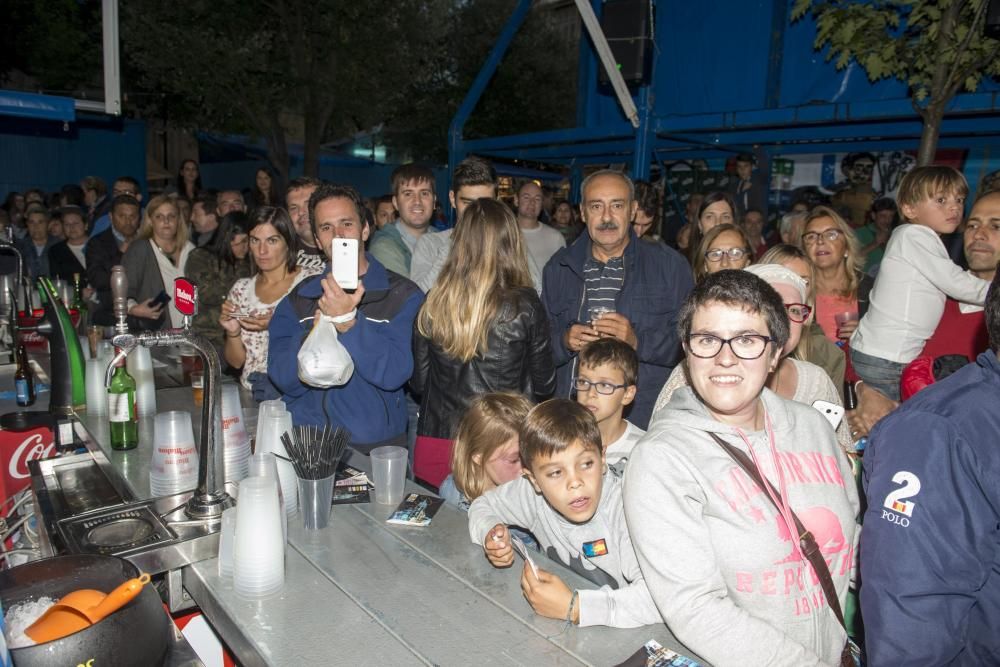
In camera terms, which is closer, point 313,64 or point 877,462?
point 877,462

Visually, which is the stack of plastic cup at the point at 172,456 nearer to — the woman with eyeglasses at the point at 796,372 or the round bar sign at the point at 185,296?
the round bar sign at the point at 185,296

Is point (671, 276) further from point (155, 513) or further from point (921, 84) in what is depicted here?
point (921, 84)

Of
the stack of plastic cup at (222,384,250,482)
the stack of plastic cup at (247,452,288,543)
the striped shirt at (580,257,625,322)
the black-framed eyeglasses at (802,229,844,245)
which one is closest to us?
the stack of plastic cup at (247,452,288,543)

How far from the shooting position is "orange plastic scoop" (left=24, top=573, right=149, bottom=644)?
49.2 inches

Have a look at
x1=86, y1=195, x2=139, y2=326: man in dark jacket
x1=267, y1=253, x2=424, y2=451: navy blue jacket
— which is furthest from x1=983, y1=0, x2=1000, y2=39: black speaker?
x1=86, y1=195, x2=139, y2=326: man in dark jacket

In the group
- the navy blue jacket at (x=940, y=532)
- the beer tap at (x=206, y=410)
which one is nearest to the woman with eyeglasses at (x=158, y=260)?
the beer tap at (x=206, y=410)

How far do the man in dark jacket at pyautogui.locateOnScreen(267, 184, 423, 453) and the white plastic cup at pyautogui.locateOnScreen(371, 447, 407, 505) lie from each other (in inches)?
20.8

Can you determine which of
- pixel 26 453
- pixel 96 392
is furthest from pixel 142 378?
pixel 26 453

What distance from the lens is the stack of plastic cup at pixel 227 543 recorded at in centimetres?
161

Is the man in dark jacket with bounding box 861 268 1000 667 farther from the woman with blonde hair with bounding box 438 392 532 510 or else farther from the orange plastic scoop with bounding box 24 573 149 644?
the orange plastic scoop with bounding box 24 573 149 644

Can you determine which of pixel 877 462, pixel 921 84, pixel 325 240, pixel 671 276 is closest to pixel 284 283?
pixel 325 240

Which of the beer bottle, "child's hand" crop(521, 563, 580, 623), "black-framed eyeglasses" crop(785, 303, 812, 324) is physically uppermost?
"black-framed eyeglasses" crop(785, 303, 812, 324)

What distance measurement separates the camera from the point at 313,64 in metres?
13.1

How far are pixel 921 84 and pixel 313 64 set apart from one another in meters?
10.8
